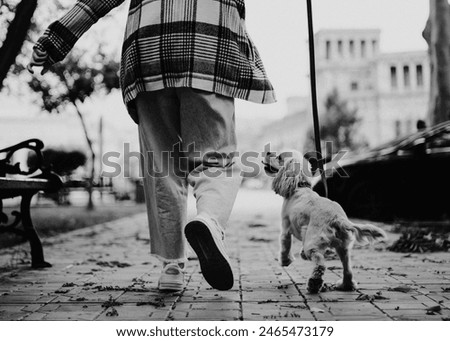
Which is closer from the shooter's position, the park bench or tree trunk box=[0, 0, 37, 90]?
the park bench

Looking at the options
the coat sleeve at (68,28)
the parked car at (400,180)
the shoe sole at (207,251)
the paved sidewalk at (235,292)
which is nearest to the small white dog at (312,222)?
the paved sidewalk at (235,292)

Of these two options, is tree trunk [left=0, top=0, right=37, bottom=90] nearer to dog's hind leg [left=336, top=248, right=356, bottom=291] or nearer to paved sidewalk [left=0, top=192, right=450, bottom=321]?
paved sidewalk [left=0, top=192, right=450, bottom=321]

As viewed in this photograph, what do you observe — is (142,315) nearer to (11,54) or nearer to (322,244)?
(322,244)

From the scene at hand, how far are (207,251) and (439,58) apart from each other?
10.1 feet

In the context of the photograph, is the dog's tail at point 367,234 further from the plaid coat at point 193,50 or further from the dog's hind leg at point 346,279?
the plaid coat at point 193,50

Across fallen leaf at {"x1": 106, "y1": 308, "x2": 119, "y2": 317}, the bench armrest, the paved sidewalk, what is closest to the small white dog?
the paved sidewalk

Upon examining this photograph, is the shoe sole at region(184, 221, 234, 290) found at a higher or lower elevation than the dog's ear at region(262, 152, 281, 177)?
lower

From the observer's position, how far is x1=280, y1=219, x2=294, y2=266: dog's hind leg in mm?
2454

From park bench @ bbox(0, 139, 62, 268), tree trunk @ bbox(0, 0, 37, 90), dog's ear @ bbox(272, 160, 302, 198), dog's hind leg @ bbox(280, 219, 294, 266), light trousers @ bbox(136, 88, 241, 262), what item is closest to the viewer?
light trousers @ bbox(136, 88, 241, 262)

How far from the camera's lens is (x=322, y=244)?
220 cm

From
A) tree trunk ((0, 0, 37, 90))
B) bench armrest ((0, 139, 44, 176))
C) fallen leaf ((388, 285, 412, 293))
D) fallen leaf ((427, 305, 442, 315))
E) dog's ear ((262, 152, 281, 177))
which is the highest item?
tree trunk ((0, 0, 37, 90))

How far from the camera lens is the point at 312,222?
2229 mm

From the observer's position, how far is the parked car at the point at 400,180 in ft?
14.3
